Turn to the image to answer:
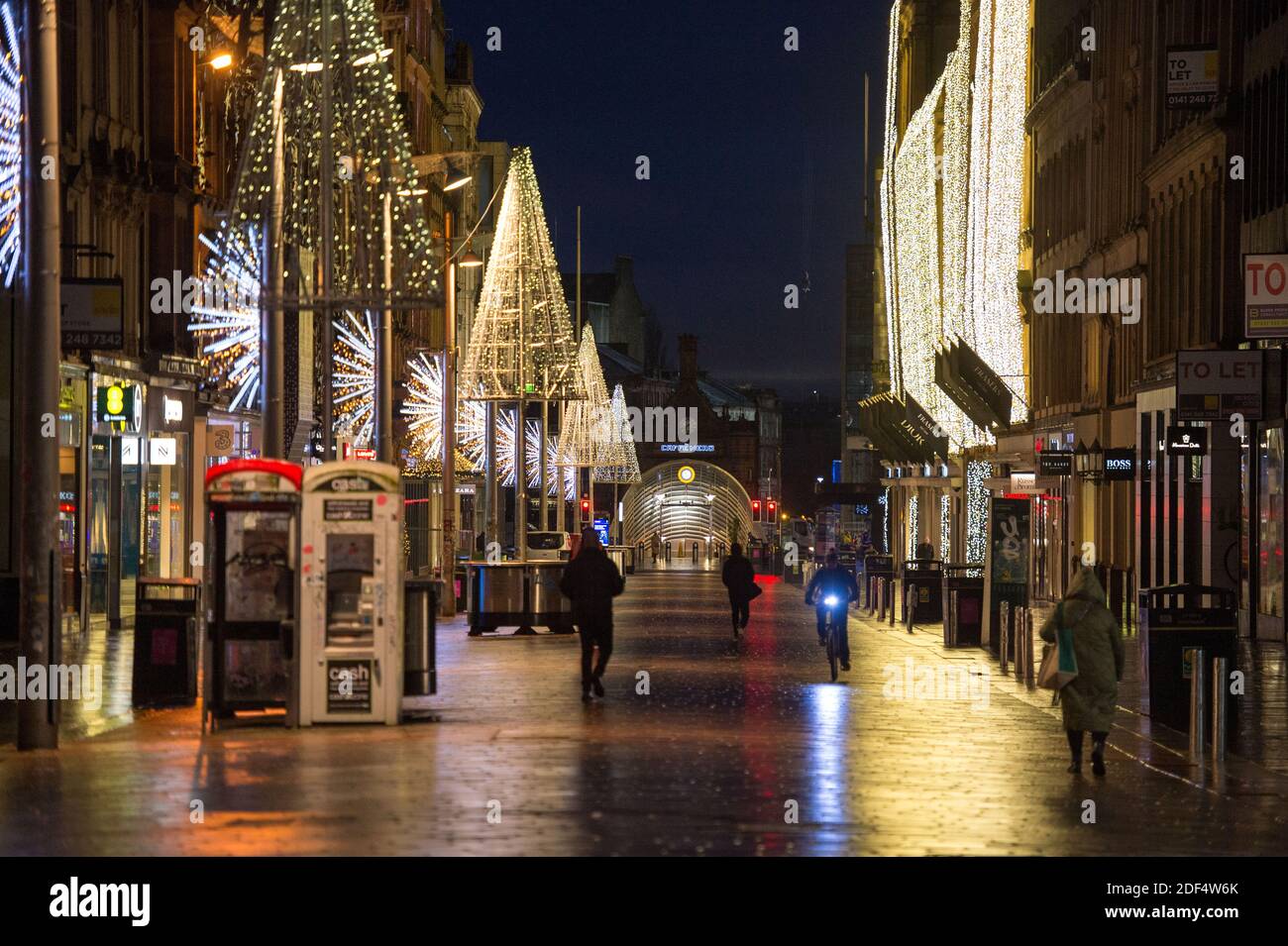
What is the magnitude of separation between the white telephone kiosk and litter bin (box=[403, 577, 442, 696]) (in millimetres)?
1007

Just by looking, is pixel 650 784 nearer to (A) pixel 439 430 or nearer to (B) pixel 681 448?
(A) pixel 439 430

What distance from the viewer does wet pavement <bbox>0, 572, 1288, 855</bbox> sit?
13320mm

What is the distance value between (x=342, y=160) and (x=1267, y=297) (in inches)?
447

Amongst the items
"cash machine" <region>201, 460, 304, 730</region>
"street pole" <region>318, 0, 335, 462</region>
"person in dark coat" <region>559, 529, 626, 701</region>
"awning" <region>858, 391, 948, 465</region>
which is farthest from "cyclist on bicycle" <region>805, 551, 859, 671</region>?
"awning" <region>858, 391, 948, 465</region>

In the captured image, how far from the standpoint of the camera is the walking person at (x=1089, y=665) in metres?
17.6

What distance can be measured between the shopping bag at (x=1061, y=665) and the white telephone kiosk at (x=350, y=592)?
578 cm

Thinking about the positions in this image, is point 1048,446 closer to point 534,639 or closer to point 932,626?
point 932,626

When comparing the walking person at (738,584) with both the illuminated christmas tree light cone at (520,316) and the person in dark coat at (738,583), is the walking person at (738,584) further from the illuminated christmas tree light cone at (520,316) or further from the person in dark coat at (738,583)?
the illuminated christmas tree light cone at (520,316)

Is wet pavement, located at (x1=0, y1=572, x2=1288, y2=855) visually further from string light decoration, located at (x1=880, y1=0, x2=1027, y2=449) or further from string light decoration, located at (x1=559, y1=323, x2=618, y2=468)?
string light decoration, located at (x1=559, y1=323, x2=618, y2=468)

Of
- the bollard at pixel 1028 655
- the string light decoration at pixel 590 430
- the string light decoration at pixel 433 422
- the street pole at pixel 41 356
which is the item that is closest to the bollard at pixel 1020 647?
the bollard at pixel 1028 655

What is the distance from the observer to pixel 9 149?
33500 millimetres

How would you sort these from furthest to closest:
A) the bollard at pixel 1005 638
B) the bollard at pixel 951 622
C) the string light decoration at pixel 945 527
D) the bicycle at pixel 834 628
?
1. the string light decoration at pixel 945 527
2. the bollard at pixel 951 622
3. the bollard at pixel 1005 638
4. the bicycle at pixel 834 628

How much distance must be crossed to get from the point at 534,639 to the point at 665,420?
12119 centimetres

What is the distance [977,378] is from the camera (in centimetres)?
6400
